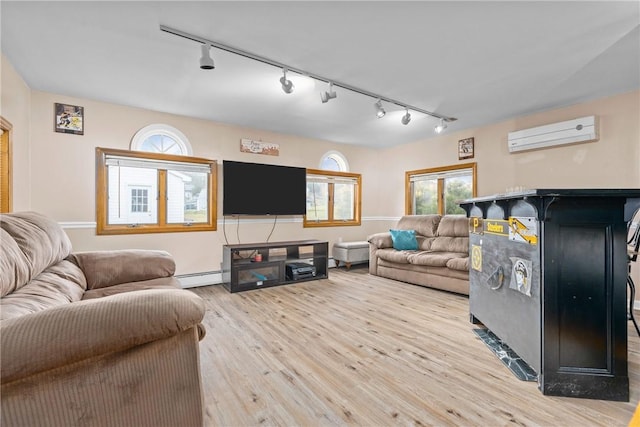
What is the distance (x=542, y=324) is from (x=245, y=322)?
2.41 metres

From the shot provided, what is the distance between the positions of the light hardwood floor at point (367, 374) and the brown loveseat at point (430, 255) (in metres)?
0.72

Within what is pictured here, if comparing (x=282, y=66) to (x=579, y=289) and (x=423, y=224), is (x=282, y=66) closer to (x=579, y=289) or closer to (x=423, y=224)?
(x=579, y=289)

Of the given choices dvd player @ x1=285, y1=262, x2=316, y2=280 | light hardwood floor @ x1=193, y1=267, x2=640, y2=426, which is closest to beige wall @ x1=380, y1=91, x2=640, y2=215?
light hardwood floor @ x1=193, y1=267, x2=640, y2=426

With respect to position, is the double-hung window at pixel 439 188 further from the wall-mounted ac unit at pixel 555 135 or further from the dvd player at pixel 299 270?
the dvd player at pixel 299 270

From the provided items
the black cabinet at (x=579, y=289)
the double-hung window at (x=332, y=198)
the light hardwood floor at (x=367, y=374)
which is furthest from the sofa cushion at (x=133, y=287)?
the double-hung window at (x=332, y=198)

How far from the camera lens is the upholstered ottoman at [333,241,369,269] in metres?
5.46

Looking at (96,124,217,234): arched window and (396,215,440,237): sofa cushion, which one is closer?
(96,124,217,234): arched window

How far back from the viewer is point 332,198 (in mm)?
5797

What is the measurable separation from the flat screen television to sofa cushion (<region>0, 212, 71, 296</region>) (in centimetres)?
241

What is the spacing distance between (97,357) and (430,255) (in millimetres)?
4033

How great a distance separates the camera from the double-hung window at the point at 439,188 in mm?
4973

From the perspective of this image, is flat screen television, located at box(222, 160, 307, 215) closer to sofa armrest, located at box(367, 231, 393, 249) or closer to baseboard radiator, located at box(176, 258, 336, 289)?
baseboard radiator, located at box(176, 258, 336, 289)

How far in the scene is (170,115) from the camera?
159 inches

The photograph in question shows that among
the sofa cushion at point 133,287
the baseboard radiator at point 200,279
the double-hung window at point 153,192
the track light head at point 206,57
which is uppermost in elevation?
the track light head at point 206,57
